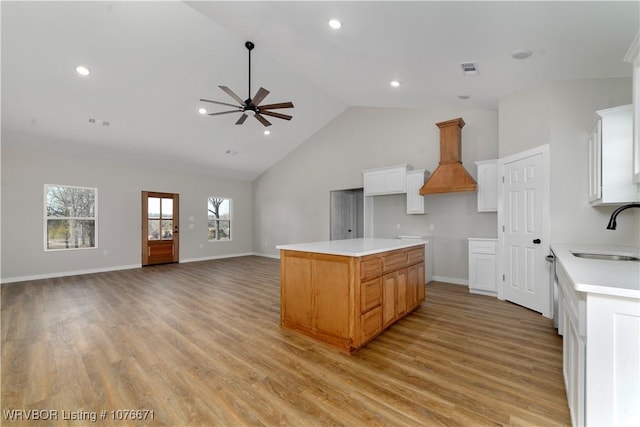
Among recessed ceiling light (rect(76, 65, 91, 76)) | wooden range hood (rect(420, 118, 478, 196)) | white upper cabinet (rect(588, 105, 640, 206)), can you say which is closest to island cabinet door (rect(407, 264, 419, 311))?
wooden range hood (rect(420, 118, 478, 196))

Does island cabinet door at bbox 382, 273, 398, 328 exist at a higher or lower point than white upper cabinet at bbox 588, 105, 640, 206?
lower

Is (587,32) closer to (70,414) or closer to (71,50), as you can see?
(70,414)

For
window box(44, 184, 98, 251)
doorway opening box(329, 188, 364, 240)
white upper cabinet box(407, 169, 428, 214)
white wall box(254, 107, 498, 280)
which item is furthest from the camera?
doorway opening box(329, 188, 364, 240)

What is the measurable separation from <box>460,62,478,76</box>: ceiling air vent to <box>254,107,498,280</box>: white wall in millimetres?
1817

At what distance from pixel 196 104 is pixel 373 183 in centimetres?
407

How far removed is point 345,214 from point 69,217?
6.86 m

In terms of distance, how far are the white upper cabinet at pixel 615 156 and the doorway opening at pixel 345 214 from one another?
510cm

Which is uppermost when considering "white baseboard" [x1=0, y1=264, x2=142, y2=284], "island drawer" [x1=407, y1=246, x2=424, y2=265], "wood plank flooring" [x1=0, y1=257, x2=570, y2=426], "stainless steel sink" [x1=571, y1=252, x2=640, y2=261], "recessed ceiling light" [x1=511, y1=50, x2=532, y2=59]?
"recessed ceiling light" [x1=511, y1=50, x2=532, y2=59]

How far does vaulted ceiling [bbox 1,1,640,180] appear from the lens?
8.59ft

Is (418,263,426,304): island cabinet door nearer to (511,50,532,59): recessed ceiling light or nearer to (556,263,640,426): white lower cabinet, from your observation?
(556,263,640,426): white lower cabinet

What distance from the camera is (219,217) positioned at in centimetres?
932

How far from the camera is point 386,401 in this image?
75.9 inches

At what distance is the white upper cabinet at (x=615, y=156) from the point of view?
2.51m

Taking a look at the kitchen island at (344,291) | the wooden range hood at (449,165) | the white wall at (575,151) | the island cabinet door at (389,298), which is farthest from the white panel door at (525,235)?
the island cabinet door at (389,298)
